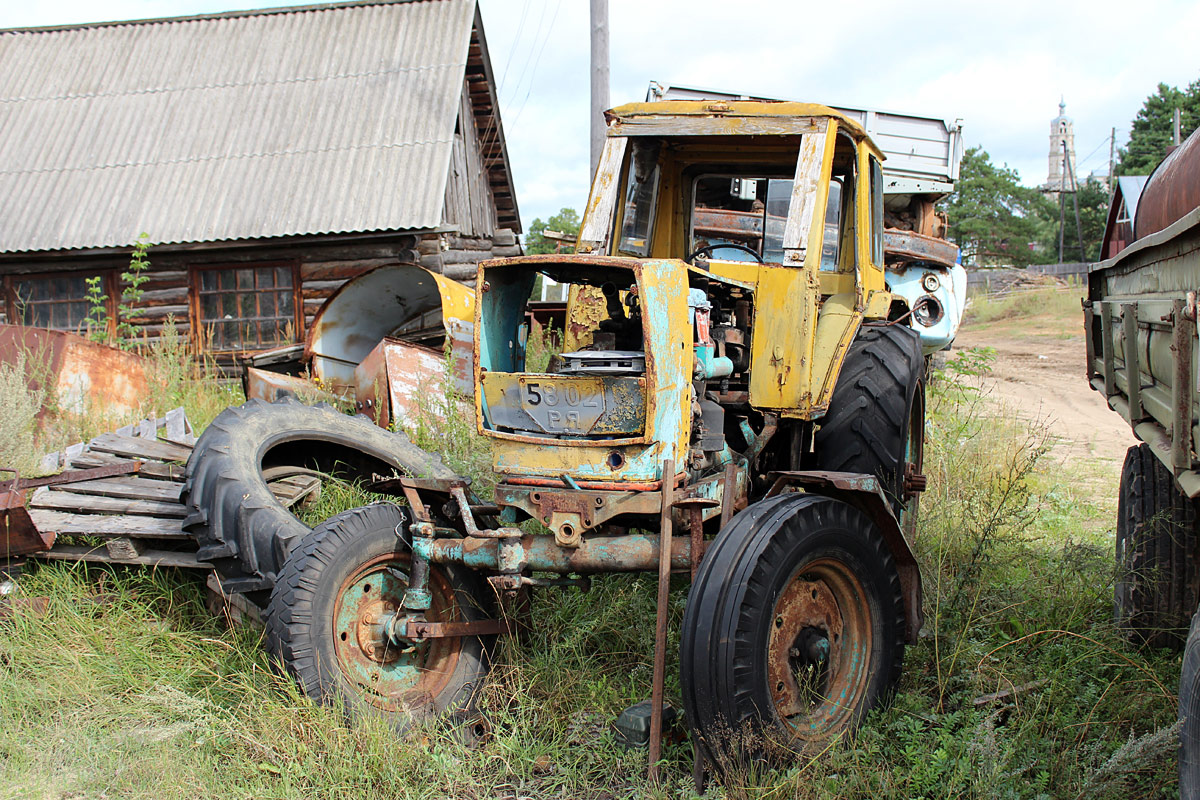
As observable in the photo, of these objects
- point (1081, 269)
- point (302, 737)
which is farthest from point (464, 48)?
point (1081, 269)

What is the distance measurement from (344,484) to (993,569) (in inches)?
146

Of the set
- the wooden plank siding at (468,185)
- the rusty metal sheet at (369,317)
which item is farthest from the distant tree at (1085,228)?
the rusty metal sheet at (369,317)

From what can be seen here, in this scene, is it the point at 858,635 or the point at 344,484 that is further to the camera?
the point at 344,484

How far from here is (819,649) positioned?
136 inches

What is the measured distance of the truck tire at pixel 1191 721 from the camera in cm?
233

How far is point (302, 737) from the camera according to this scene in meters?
3.53

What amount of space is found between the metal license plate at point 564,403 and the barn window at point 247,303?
887 cm

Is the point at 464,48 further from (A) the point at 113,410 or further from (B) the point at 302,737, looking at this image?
(B) the point at 302,737

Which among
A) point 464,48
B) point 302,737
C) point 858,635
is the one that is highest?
point 464,48

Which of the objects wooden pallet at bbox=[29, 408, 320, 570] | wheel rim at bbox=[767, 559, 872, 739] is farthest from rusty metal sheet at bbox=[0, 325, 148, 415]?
wheel rim at bbox=[767, 559, 872, 739]

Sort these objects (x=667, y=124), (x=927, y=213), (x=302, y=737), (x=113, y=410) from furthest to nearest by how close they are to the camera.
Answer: (x=927, y=213) → (x=113, y=410) → (x=667, y=124) → (x=302, y=737)

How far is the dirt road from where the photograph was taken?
9055 mm

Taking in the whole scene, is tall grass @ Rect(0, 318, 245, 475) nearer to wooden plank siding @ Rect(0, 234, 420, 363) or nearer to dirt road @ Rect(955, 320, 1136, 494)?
wooden plank siding @ Rect(0, 234, 420, 363)

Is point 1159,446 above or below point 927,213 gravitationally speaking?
below
